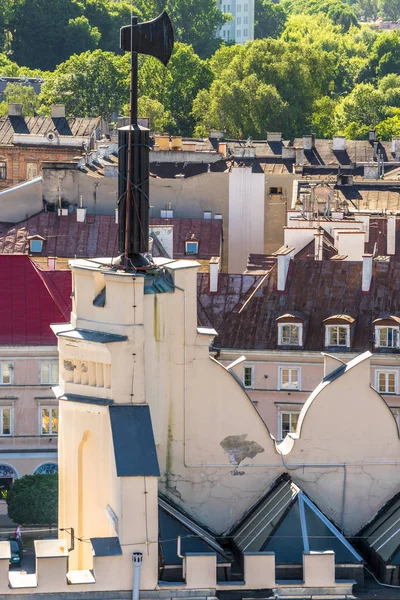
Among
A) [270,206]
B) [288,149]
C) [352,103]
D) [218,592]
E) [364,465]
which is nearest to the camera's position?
[218,592]

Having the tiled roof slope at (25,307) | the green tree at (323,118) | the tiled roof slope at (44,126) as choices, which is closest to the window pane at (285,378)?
the tiled roof slope at (25,307)

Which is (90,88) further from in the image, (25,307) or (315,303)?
(25,307)

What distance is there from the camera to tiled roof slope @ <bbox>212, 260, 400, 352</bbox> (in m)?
63.5

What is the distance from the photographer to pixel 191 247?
8444 centimetres

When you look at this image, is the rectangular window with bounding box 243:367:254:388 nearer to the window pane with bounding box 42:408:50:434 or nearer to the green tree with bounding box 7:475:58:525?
the window pane with bounding box 42:408:50:434

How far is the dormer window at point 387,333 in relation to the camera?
62.8 metres

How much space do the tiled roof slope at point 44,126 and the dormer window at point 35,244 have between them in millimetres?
52226

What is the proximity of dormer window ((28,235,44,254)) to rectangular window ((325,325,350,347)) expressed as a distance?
22.9m

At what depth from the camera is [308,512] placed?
27453mm

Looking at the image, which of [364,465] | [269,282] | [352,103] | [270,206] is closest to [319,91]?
[352,103]

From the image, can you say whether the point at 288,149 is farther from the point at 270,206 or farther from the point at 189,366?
the point at 189,366

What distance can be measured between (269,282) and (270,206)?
29457mm

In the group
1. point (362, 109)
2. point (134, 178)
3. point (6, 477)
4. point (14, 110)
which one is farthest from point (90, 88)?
point (134, 178)

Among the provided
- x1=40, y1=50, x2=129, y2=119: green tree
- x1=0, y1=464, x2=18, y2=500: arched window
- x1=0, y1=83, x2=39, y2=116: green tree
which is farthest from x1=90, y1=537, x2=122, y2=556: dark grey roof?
x1=40, y1=50, x2=129, y2=119: green tree
